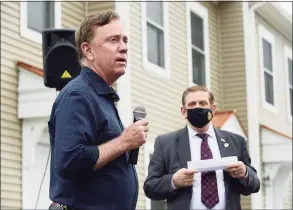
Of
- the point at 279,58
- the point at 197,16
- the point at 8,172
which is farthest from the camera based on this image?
the point at 279,58

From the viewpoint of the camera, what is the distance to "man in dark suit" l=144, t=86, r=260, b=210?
5.61 meters

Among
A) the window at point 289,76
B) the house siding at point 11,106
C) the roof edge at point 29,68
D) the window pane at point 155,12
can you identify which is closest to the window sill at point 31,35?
the house siding at point 11,106

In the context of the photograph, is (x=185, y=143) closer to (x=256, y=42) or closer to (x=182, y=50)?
(x=182, y=50)

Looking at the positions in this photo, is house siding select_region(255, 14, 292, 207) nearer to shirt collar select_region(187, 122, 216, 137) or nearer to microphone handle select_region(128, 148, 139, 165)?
shirt collar select_region(187, 122, 216, 137)

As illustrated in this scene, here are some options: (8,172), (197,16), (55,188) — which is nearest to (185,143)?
(55,188)

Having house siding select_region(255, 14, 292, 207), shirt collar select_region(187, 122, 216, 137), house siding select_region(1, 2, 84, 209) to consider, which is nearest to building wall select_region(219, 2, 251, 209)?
house siding select_region(255, 14, 292, 207)

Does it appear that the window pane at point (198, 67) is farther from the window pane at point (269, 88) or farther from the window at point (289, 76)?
the window at point (289, 76)

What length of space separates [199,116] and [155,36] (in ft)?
23.7

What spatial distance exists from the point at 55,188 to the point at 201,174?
2.53 metres

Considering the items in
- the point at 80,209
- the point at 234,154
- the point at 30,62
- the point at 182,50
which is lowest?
the point at 80,209

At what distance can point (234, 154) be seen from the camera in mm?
5773

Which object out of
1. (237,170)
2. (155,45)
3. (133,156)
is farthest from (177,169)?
(155,45)

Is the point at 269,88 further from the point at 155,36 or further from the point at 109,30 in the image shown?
the point at 109,30

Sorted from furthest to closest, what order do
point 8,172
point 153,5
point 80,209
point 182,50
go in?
point 182,50, point 153,5, point 8,172, point 80,209
